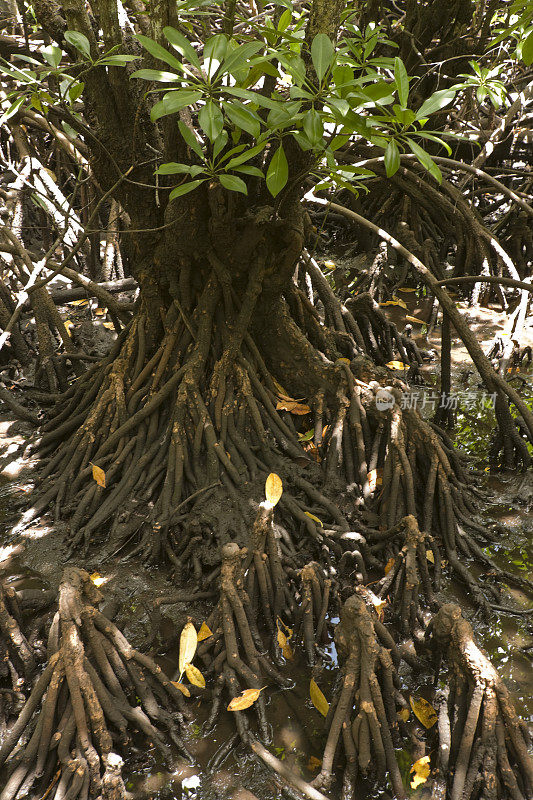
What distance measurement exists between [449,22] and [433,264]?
2.43 metres

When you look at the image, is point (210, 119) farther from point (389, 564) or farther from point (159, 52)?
point (389, 564)

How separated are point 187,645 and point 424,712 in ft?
3.38

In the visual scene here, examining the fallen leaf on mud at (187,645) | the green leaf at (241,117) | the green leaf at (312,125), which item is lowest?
the fallen leaf on mud at (187,645)

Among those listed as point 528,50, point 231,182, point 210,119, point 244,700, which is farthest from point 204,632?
point 528,50

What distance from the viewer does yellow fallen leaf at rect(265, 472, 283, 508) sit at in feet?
12.0

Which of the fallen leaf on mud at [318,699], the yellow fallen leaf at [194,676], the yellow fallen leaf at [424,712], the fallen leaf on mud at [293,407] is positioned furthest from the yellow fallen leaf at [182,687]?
the fallen leaf on mud at [293,407]

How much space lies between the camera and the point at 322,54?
2.36 metres

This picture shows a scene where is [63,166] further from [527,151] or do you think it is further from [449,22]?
[527,151]

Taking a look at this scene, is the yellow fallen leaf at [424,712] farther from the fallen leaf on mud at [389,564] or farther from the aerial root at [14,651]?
the aerial root at [14,651]

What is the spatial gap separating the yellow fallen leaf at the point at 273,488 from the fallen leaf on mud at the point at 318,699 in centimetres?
103

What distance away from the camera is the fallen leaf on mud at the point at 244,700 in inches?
106

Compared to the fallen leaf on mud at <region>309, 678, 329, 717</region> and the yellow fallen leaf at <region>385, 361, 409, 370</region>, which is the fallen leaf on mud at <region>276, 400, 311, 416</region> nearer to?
the yellow fallen leaf at <region>385, 361, 409, 370</region>

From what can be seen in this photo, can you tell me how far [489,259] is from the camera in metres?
6.12

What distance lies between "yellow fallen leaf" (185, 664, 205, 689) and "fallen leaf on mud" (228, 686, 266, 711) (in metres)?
0.19
